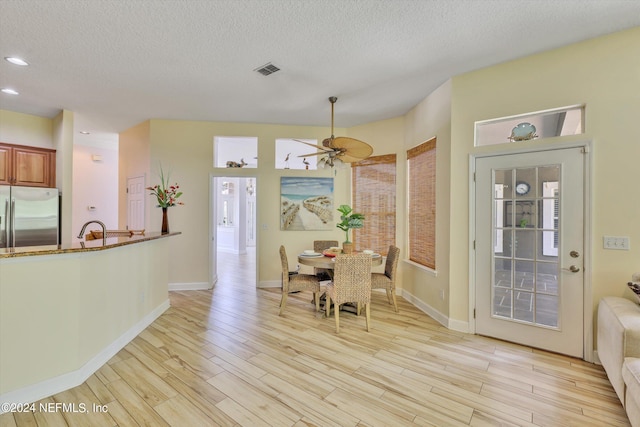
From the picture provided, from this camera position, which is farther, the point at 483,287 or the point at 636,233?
the point at 483,287

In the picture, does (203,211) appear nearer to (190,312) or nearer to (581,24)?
(190,312)

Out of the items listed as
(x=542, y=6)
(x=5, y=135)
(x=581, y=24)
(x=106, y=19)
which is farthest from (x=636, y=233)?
(x=5, y=135)

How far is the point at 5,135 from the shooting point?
13.9 ft

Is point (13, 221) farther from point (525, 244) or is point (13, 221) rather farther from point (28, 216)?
point (525, 244)

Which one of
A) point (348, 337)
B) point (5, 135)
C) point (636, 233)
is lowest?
point (348, 337)

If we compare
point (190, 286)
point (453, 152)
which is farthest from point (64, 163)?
point (453, 152)

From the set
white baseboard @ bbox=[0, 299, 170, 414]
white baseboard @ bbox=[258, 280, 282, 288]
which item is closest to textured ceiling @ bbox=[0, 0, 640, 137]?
white baseboard @ bbox=[0, 299, 170, 414]

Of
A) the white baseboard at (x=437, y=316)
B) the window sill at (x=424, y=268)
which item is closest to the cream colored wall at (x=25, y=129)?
the window sill at (x=424, y=268)

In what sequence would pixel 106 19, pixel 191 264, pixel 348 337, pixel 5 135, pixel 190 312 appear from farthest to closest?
1. pixel 191 264
2. pixel 5 135
3. pixel 190 312
4. pixel 348 337
5. pixel 106 19

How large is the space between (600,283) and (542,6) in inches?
93.7

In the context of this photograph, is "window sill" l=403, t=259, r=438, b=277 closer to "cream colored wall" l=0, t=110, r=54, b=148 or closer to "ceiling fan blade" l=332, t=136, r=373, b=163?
"ceiling fan blade" l=332, t=136, r=373, b=163

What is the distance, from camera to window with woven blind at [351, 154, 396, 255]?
15.3 ft

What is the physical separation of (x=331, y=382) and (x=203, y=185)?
390 centimetres

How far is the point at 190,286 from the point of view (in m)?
4.88
